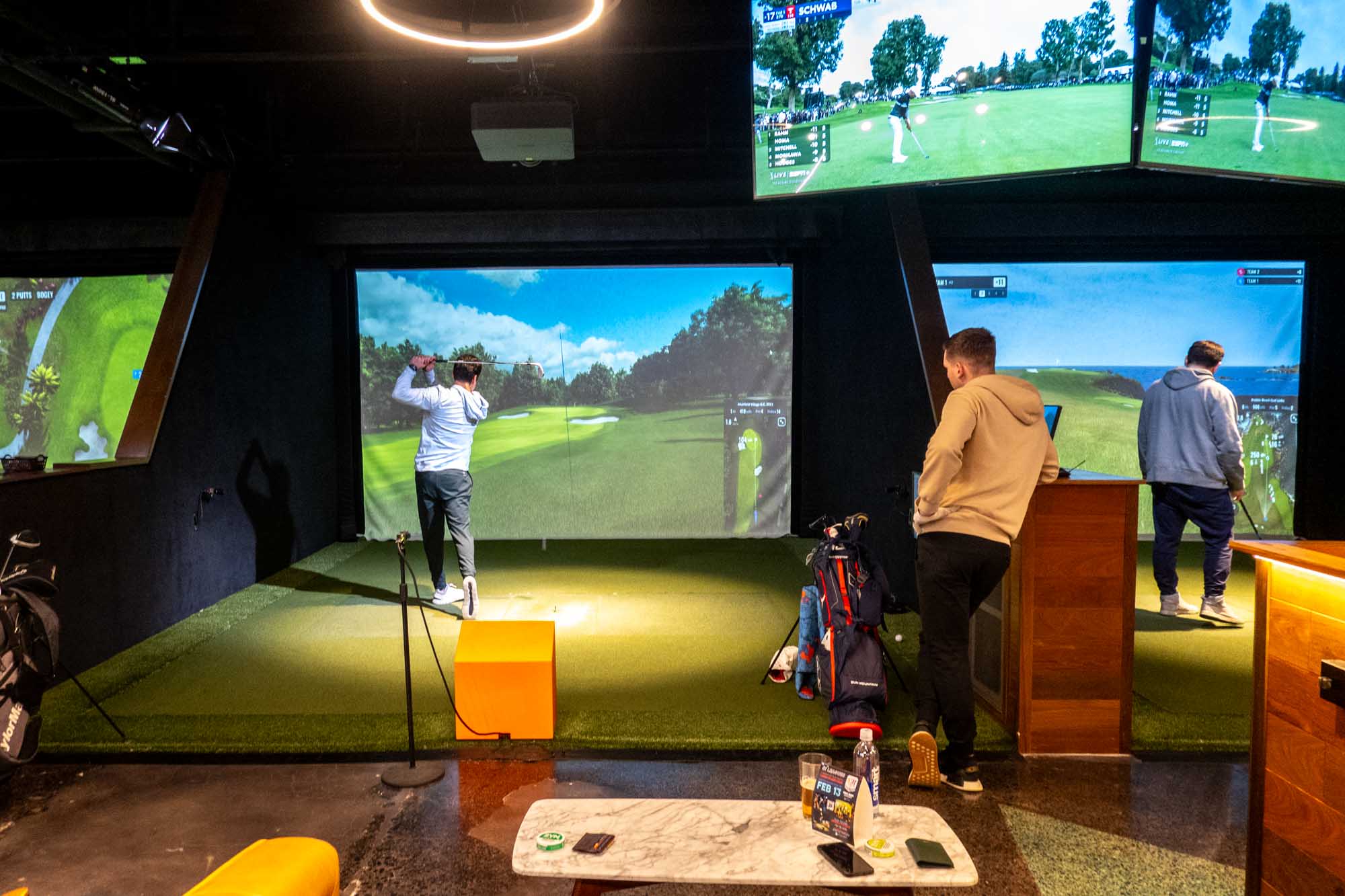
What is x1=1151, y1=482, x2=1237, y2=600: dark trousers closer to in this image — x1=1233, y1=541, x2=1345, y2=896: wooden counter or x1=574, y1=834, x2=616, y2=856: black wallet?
x1=1233, y1=541, x2=1345, y2=896: wooden counter

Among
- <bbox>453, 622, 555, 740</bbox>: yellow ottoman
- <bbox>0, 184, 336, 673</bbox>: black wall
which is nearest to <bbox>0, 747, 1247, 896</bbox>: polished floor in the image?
<bbox>453, 622, 555, 740</bbox>: yellow ottoman

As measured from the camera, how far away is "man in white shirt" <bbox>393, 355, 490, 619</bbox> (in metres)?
6.01

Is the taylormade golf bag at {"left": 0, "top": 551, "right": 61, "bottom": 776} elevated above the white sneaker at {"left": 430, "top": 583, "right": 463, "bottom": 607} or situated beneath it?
elevated above

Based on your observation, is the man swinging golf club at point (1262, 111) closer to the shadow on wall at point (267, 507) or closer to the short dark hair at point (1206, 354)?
the short dark hair at point (1206, 354)

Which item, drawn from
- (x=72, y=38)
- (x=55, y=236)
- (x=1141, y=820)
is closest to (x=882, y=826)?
(x=1141, y=820)

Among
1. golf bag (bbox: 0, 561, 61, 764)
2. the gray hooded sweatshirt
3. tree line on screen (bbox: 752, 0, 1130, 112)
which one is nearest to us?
golf bag (bbox: 0, 561, 61, 764)

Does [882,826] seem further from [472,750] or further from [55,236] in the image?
[55,236]

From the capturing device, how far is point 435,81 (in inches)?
271

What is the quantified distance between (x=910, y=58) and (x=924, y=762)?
3.63m

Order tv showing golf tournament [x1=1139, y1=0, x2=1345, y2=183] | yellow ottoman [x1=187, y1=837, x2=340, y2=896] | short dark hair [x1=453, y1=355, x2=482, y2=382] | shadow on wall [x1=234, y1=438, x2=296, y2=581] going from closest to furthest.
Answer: yellow ottoman [x1=187, y1=837, x2=340, y2=896] < tv showing golf tournament [x1=1139, y1=0, x2=1345, y2=183] < short dark hair [x1=453, y1=355, x2=482, y2=382] < shadow on wall [x1=234, y1=438, x2=296, y2=581]

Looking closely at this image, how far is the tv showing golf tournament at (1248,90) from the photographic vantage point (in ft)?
14.2

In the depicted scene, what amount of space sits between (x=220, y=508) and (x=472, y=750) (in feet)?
12.9

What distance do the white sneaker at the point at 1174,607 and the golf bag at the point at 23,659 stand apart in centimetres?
623

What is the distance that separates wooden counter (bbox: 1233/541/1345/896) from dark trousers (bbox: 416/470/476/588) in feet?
15.7
